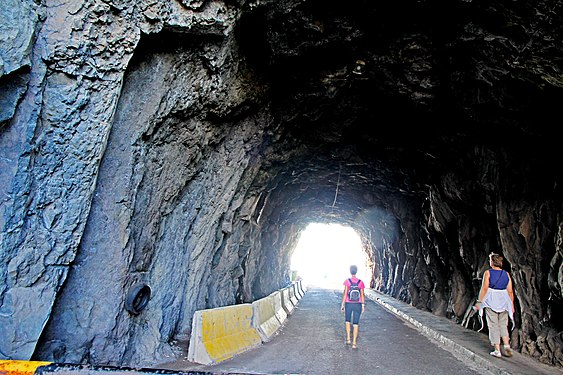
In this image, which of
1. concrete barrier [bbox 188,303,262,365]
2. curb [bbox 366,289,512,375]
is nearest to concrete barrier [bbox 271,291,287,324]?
concrete barrier [bbox 188,303,262,365]

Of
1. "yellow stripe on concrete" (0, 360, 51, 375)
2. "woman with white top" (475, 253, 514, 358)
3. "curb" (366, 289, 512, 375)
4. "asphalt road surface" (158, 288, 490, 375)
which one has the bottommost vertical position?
"asphalt road surface" (158, 288, 490, 375)

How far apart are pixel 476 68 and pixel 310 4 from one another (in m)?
3.28

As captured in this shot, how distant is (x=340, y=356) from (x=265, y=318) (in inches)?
118

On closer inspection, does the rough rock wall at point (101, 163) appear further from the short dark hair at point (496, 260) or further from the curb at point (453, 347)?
the short dark hair at point (496, 260)

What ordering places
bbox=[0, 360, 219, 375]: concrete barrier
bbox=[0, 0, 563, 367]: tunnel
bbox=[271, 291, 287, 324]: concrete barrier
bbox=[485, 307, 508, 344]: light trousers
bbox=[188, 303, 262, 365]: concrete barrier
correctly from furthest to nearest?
bbox=[271, 291, 287, 324]: concrete barrier, bbox=[485, 307, 508, 344]: light trousers, bbox=[188, 303, 262, 365]: concrete barrier, bbox=[0, 0, 563, 367]: tunnel, bbox=[0, 360, 219, 375]: concrete barrier

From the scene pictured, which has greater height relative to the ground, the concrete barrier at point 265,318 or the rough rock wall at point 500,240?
the rough rock wall at point 500,240

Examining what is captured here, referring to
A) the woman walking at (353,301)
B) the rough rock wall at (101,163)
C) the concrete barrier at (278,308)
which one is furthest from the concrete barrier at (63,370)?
the concrete barrier at (278,308)

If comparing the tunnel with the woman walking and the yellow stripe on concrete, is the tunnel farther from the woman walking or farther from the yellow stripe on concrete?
the woman walking

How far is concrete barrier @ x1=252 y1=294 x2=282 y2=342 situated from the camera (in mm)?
9758

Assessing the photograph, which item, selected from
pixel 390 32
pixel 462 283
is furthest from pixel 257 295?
pixel 390 32

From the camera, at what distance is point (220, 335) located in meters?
7.68

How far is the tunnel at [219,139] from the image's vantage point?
16.0ft

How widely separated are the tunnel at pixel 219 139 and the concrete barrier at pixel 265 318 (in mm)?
1384

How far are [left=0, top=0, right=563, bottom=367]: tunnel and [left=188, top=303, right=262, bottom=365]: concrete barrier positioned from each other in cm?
77
